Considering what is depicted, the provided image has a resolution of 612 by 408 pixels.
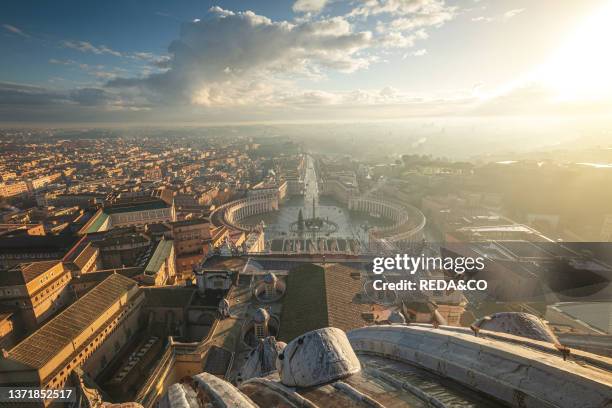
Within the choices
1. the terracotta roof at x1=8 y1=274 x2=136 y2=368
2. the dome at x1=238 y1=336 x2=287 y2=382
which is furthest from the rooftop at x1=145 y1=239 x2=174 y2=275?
the dome at x1=238 y1=336 x2=287 y2=382

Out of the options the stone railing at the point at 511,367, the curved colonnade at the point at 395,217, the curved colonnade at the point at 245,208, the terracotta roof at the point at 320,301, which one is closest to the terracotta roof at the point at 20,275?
the terracotta roof at the point at 320,301

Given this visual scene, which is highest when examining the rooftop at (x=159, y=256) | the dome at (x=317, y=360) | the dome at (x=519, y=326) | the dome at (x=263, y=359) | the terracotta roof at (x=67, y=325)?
the dome at (x=317, y=360)

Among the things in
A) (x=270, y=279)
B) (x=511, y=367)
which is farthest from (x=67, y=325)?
(x=511, y=367)

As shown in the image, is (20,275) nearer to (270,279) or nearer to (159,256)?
(159,256)

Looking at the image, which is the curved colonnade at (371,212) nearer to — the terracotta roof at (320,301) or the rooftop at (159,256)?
the rooftop at (159,256)

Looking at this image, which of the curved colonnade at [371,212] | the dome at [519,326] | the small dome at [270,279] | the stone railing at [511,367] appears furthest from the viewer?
the curved colonnade at [371,212]

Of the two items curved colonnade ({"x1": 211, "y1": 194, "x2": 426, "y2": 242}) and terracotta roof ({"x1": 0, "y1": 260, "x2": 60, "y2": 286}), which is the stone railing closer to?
terracotta roof ({"x1": 0, "y1": 260, "x2": 60, "y2": 286})
